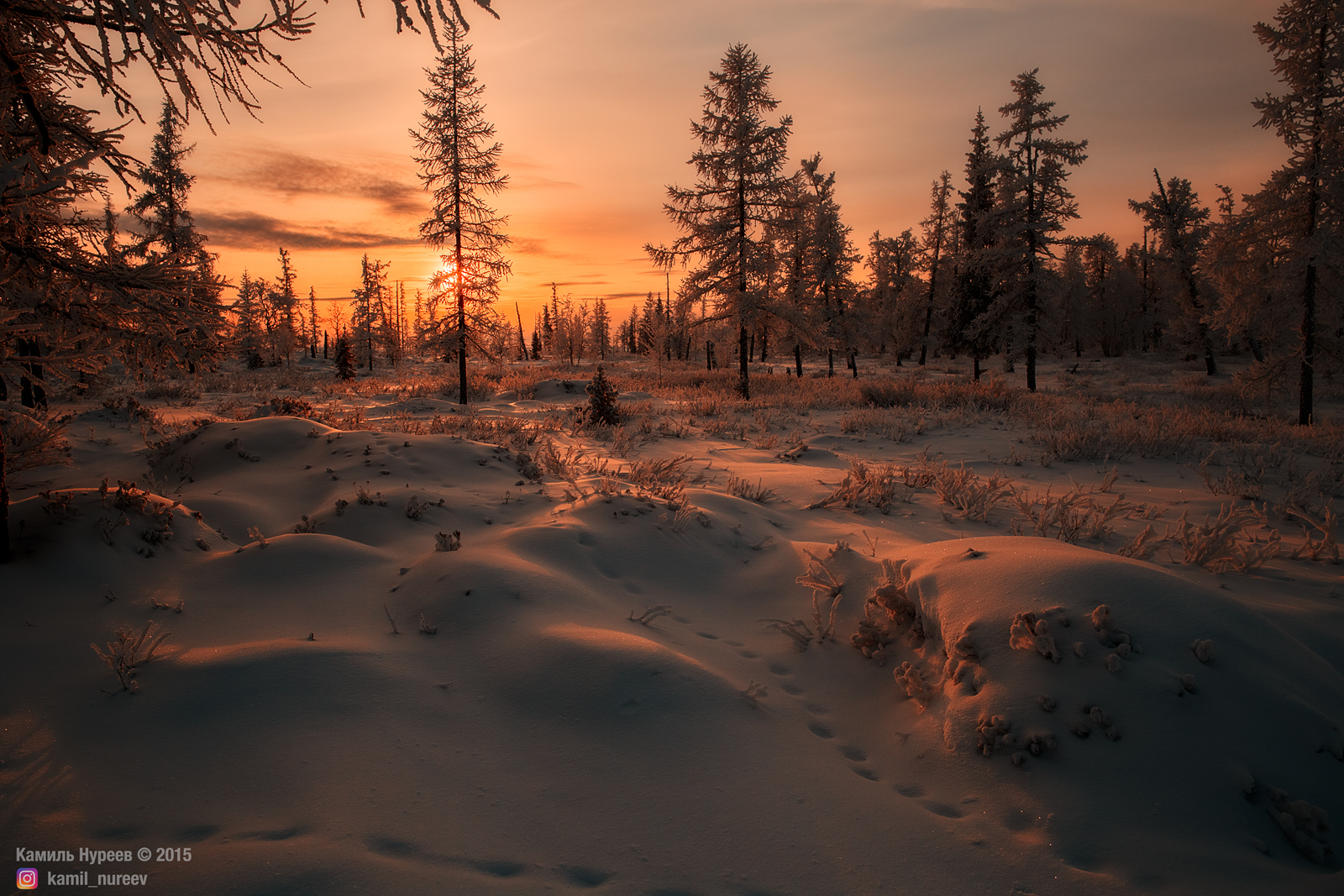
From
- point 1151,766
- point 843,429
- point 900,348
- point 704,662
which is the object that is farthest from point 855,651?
point 900,348

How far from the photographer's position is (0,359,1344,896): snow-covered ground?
176 cm

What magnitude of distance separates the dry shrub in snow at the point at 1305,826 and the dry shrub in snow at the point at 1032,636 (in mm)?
752

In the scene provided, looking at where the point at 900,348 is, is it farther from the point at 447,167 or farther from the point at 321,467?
the point at 321,467

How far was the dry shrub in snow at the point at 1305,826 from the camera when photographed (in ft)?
5.93

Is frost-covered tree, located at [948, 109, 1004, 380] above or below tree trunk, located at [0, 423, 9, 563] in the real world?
above

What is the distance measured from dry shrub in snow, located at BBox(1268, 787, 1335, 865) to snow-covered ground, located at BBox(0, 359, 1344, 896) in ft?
0.04

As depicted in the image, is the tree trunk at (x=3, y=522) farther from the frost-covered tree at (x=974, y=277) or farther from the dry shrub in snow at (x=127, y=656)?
the frost-covered tree at (x=974, y=277)

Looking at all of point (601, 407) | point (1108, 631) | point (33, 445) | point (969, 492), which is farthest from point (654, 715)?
point (601, 407)

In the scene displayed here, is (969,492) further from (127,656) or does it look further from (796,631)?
(127,656)

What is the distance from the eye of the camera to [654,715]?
94.3 inches

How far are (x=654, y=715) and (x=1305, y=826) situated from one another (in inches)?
90.1

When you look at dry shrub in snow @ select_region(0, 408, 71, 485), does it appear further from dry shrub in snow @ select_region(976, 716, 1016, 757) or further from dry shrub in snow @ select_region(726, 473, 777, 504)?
dry shrub in snow @ select_region(976, 716, 1016, 757)

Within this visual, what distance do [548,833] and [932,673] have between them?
196 centimetres

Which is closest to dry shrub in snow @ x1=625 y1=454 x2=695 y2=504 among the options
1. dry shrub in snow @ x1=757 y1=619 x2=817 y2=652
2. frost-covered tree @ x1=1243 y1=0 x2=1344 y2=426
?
dry shrub in snow @ x1=757 y1=619 x2=817 y2=652
